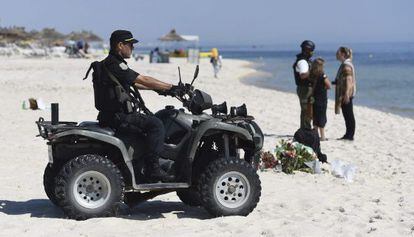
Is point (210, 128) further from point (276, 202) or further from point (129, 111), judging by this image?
point (276, 202)

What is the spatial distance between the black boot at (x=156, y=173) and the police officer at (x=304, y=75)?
6147 mm

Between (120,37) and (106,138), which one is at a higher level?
(120,37)

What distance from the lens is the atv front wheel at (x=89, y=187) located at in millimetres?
6137

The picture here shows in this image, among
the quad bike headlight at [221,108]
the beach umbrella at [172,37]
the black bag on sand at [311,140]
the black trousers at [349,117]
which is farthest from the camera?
the beach umbrella at [172,37]

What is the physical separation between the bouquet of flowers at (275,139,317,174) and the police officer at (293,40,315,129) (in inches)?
105

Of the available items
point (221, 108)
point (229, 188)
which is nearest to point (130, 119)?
point (221, 108)

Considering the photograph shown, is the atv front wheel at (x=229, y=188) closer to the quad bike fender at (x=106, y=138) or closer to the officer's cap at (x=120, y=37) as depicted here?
the quad bike fender at (x=106, y=138)

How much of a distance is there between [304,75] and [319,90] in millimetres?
538

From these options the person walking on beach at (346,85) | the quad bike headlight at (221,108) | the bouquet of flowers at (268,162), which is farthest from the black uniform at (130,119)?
the person walking on beach at (346,85)

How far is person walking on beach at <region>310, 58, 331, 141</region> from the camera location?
12180 millimetres

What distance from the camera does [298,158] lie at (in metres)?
9.39

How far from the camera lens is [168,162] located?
650cm

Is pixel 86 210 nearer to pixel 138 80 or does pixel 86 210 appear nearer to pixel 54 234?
pixel 54 234

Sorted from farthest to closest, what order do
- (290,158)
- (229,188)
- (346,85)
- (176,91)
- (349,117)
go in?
(349,117) < (346,85) < (290,158) < (229,188) < (176,91)
